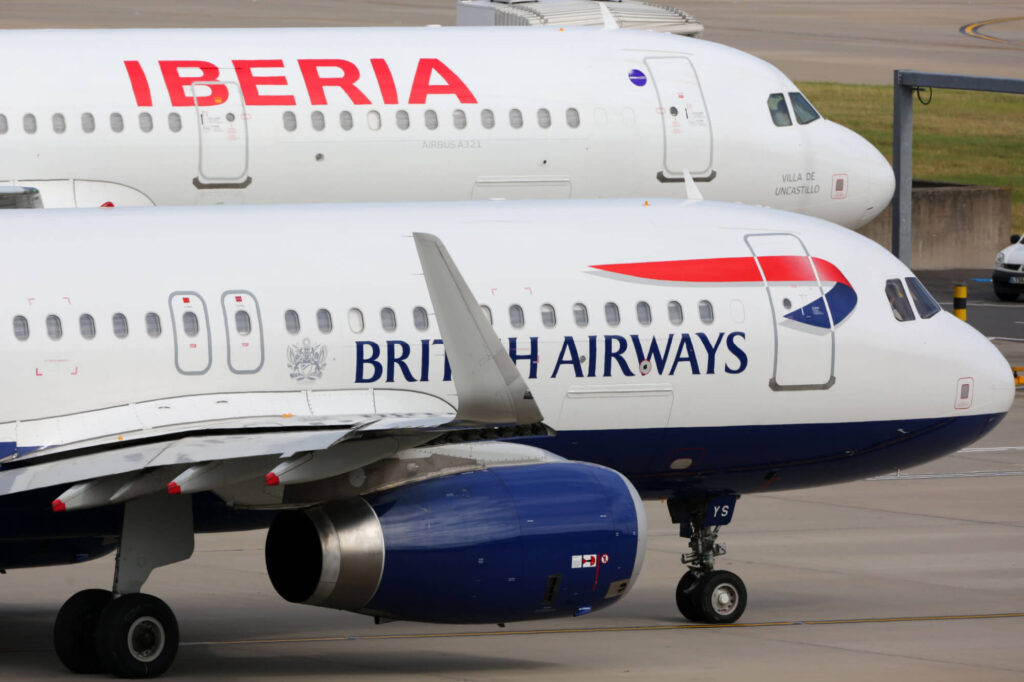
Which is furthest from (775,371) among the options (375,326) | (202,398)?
(202,398)

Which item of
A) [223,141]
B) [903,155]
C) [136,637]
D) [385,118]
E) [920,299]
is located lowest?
[136,637]

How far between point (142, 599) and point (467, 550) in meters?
2.89

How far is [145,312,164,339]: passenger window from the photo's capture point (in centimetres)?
1842

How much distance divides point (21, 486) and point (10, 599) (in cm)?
589

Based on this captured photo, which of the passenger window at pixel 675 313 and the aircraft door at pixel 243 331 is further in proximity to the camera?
the passenger window at pixel 675 313

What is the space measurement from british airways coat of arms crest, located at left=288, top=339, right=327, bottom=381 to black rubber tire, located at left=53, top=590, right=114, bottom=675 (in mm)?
2553

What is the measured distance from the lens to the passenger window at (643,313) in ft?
Result: 65.5

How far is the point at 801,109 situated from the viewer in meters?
36.2

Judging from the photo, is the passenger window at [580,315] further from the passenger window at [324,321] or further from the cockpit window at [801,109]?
the cockpit window at [801,109]

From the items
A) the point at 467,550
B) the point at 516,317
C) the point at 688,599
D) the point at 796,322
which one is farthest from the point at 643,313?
the point at 467,550

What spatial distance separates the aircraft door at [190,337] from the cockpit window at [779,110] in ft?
62.0

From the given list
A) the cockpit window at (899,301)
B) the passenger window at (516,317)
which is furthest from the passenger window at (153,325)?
the cockpit window at (899,301)

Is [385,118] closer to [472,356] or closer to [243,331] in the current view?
[243,331]

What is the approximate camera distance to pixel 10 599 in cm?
2261
